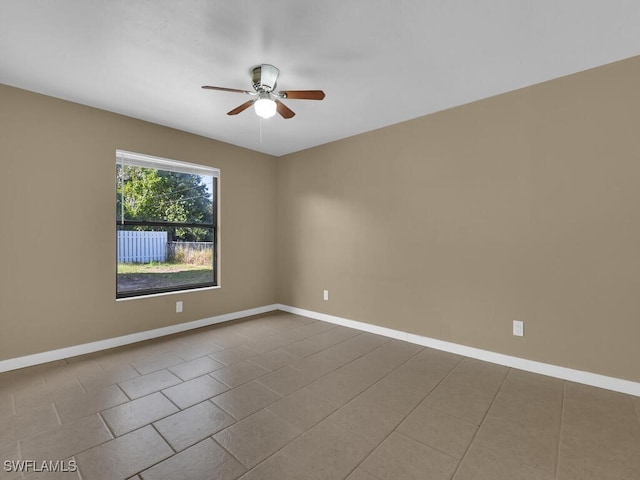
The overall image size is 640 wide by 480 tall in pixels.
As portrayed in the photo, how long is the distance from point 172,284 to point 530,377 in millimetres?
3881

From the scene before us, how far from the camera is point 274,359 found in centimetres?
293

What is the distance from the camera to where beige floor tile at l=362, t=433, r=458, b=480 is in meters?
1.51

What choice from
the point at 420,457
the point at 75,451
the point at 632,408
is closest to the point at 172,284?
the point at 75,451

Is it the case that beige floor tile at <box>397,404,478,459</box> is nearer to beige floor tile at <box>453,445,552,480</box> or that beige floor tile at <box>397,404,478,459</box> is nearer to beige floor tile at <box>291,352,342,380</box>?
beige floor tile at <box>453,445,552,480</box>

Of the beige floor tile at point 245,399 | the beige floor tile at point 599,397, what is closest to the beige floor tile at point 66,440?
the beige floor tile at point 245,399

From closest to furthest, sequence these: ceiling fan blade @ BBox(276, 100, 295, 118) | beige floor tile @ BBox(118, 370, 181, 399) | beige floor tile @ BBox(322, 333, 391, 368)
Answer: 1. beige floor tile @ BBox(118, 370, 181, 399)
2. ceiling fan blade @ BBox(276, 100, 295, 118)
3. beige floor tile @ BBox(322, 333, 391, 368)

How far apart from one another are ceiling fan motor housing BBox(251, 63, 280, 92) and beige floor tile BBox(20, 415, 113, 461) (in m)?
2.58

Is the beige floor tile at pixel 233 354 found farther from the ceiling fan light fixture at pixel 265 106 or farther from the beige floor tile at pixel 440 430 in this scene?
the ceiling fan light fixture at pixel 265 106

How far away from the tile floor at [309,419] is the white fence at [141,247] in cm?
105

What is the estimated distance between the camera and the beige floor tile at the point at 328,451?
5.07 feet

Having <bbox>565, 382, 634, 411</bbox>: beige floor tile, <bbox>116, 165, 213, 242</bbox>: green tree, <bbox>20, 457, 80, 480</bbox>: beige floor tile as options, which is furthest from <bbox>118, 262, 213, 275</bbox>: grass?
<bbox>565, 382, 634, 411</bbox>: beige floor tile

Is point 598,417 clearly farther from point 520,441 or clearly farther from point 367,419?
point 367,419

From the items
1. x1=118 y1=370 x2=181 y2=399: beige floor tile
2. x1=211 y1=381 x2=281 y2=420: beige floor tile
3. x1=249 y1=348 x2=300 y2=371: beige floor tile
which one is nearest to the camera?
x1=211 y1=381 x2=281 y2=420: beige floor tile

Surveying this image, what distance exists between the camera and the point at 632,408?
6.82ft
